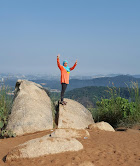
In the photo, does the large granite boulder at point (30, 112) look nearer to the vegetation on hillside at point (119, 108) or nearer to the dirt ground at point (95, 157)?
the vegetation on hillside at point (119, 108)

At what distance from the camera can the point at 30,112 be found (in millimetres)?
7023

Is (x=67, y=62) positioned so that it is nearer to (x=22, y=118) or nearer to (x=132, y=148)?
(x=22, y=118)

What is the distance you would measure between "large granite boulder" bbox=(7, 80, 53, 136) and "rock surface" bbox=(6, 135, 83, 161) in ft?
8.03

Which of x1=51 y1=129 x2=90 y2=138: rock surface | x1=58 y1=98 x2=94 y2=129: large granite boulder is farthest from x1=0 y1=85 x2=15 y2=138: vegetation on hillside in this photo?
x1=51 y1=129 x2=90 y2=138: rock surface

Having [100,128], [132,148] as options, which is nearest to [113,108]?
[100,128]

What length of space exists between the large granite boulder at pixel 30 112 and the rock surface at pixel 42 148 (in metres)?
2.45

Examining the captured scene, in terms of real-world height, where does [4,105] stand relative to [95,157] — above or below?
above

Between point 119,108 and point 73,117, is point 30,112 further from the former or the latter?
point 119,108

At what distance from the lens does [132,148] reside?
4645 mm

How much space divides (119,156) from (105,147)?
1.60ft

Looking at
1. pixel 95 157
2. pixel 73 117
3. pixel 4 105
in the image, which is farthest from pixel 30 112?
pixel 95 157

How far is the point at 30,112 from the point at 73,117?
5.54 feet

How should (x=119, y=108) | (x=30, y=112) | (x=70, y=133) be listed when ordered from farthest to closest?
1. (x=119, y=108)
2. (x=30, y=112)
3. (x=70, y=133)

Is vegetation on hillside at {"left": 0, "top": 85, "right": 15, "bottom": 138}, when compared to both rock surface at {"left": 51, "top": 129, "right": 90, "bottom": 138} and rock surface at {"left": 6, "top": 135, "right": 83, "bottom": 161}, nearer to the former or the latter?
rock surface at {"left": 51, "top": 129, "right": 90, "bottom": 138}
